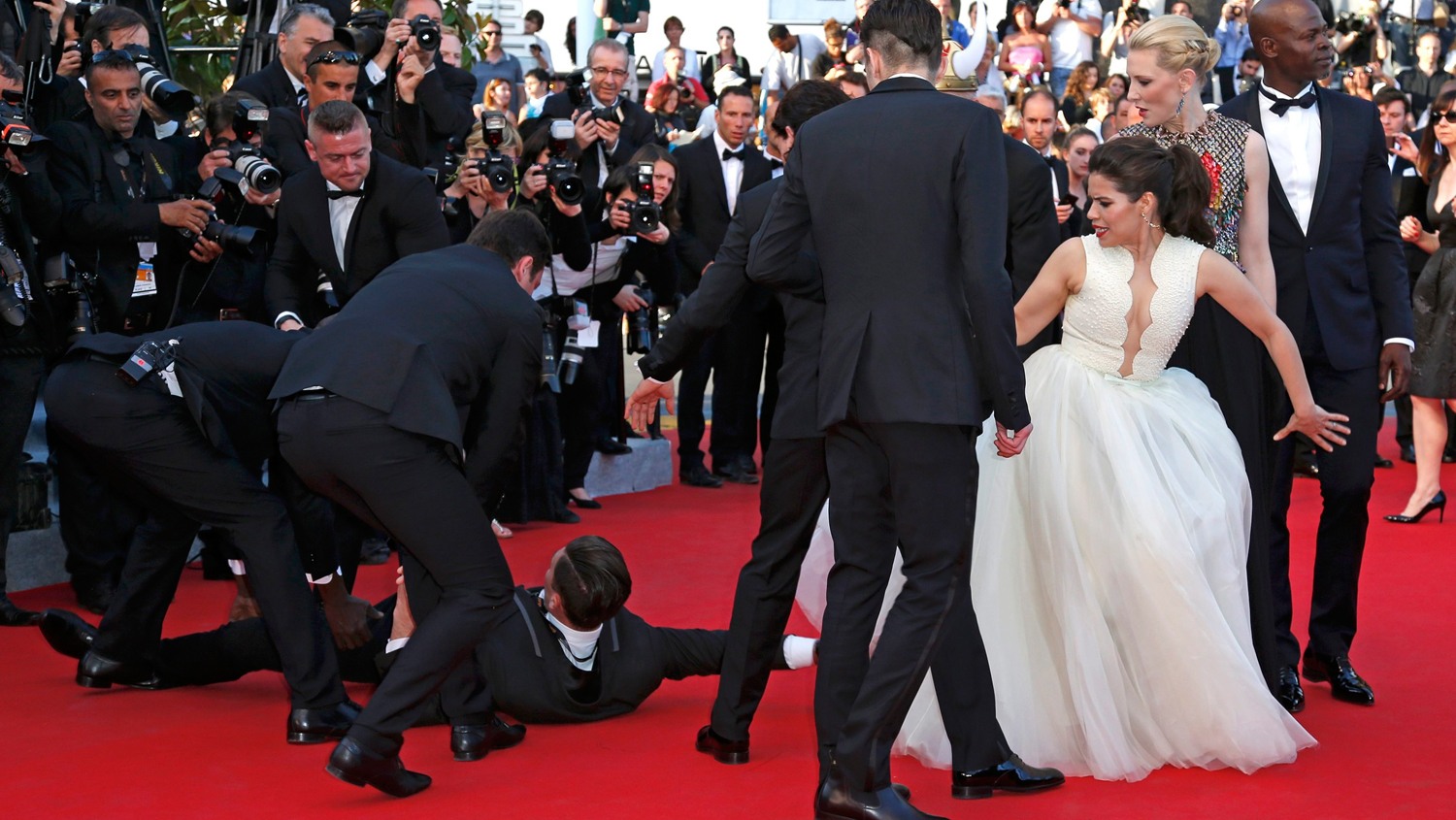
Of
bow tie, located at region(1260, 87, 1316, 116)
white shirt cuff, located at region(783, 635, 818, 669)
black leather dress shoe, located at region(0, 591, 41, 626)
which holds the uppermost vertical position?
bow tie, located at region(1260, 87, 1316, 116)

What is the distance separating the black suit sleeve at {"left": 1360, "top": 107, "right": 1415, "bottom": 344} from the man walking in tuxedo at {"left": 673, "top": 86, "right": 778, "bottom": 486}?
11.8ft

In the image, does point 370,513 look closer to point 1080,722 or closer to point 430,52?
point 1080,722

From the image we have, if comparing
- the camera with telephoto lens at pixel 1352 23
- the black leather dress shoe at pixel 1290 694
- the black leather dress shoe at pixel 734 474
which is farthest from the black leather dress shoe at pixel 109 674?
the camera with telephoto lens at pixel 1352 23

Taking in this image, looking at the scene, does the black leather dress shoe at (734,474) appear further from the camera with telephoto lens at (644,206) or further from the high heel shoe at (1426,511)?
the high heel shoe at (1426,511)

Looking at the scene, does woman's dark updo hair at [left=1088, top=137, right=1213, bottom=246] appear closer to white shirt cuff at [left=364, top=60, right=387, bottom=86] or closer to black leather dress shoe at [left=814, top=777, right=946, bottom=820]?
black leather dress shoe at [left=814, top=777, right=946, bottom=820]

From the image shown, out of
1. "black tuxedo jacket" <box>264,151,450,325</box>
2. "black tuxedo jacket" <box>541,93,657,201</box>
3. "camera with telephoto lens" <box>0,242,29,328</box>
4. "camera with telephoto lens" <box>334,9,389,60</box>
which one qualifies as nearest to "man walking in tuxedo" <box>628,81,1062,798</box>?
"black tuxedo jacket" <box>264,151,450,325</box>

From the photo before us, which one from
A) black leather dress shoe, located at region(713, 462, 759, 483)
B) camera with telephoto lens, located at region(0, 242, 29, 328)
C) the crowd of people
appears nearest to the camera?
the crowd of people

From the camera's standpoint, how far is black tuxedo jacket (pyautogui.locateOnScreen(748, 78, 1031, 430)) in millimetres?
3098

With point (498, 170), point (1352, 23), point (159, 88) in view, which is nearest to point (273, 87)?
point (159, 88)

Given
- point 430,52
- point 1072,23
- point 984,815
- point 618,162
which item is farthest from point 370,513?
point 1072,23

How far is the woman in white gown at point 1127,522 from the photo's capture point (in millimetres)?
3688

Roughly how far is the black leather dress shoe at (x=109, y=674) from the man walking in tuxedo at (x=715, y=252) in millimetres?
3663

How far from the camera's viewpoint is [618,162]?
7.64m

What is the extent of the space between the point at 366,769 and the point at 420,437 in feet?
2.34
